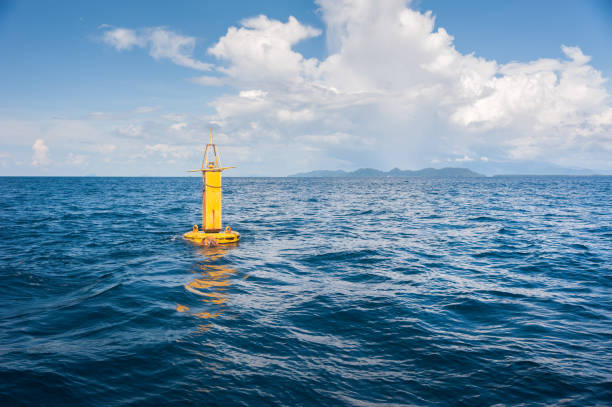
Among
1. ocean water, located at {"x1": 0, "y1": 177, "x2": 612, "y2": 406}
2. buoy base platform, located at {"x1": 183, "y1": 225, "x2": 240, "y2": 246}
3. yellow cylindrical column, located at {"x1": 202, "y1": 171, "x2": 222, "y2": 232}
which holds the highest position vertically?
yellow cylindrical column, located at {"x1": 202, "y1": 171, "x2": 222, "y2": 232}

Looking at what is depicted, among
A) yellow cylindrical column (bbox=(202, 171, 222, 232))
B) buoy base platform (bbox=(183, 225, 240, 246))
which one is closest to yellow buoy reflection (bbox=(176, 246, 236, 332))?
buoy base platform (bbox=(183, 225, 240, 246))

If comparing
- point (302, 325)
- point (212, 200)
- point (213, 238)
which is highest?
point (212, 200)

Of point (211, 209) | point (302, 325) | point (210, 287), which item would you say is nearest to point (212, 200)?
point (211, 209)

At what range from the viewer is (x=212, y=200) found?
56.9ft

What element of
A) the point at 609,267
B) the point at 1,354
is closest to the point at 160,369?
the point at 1,354

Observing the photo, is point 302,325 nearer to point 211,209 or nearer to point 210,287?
point 210,287

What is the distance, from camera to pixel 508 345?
7281mm

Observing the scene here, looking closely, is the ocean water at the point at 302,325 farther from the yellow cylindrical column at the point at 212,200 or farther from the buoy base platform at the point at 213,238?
the yellow cylindrical column at the point at 212,200

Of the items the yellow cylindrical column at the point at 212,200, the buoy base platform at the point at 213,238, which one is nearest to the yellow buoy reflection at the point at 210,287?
the buoy base platform at the point at 213,238

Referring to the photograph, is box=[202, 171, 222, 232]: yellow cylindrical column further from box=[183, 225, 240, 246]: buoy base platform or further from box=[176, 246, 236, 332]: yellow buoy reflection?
box=[176, 246, 236, 332]: yellow buoy reflection

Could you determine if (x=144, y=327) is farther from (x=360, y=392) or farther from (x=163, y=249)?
(x=163, y=249)

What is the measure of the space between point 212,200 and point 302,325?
11.0 metres

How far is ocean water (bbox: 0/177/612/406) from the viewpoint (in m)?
5.59

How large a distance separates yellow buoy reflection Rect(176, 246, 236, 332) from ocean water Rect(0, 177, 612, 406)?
7cm
